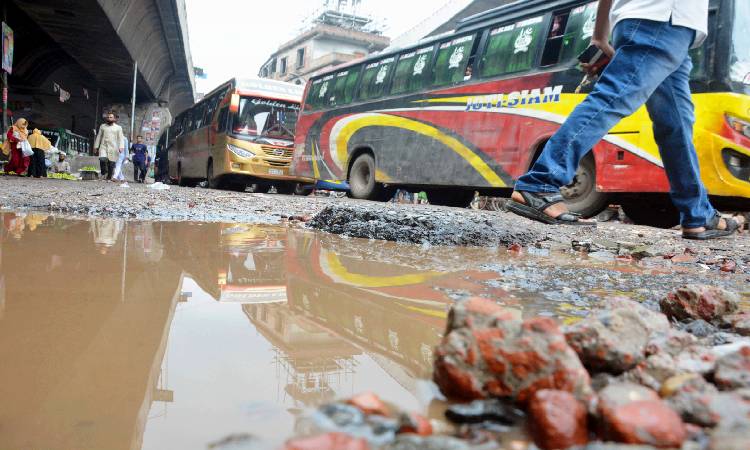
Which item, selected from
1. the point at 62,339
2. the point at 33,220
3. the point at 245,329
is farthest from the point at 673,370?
the point at 33,220

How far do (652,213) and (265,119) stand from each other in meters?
8.55

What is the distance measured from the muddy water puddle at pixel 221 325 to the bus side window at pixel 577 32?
4.06 meters

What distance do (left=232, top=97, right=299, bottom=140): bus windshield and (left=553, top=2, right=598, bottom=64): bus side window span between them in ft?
24.2

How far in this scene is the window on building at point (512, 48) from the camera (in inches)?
243

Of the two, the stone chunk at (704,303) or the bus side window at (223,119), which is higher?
the bus side window at (223,119)

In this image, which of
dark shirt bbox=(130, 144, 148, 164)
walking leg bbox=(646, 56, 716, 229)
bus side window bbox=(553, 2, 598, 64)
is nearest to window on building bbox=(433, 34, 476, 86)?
bus side window bbox=(553, 2, 598, 64)

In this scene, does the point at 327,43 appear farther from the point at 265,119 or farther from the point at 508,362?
the point at 508,362

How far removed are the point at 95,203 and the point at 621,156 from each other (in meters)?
4.75

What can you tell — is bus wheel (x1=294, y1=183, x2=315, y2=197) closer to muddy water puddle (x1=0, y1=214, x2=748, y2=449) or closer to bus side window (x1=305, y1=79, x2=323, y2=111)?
bus side window (x1=305, y1=79, x2=323, y2=111)

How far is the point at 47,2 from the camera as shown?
11.4m

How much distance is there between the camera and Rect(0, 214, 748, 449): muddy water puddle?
678 mm

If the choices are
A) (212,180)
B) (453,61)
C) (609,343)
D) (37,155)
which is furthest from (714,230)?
(37,155)

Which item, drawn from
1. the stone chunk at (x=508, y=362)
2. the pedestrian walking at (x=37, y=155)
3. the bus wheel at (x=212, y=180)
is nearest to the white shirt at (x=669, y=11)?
the stone chunk at (x=508, y=362)

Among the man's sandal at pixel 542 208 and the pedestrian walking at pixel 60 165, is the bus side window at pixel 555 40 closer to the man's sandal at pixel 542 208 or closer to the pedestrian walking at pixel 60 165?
the man's sandal at pixel 542 208
